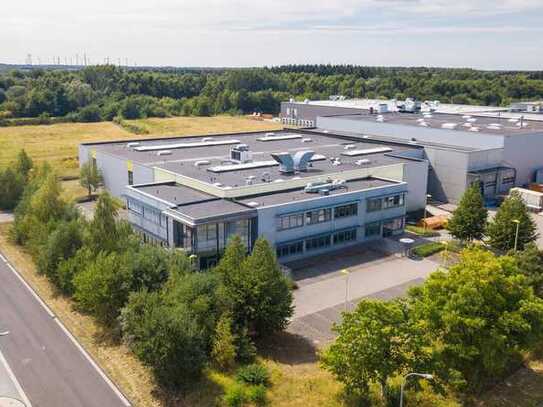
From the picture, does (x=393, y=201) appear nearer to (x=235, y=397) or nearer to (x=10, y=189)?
(x=235, y=397)

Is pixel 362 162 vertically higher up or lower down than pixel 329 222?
higher up

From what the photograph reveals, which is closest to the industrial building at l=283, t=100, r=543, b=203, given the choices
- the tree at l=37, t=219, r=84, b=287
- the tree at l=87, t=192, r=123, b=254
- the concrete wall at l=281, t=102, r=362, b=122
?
the concrete wall at l=281, t=102, r=362, b=122

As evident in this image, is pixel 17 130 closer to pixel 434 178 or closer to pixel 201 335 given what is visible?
pixel 434 178

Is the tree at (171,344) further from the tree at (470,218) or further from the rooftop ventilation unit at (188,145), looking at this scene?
the rooftop ventilation unit at (188,145)

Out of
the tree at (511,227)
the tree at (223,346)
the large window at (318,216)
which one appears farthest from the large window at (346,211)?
the tree at (223,346)

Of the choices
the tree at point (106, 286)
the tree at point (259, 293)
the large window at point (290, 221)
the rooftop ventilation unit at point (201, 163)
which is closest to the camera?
the tree at point (259, 293)

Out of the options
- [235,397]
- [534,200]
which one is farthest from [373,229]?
[235,397]
